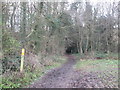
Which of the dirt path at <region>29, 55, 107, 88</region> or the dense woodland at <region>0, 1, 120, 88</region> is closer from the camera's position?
the dirt path at <region>29, 55, 107, 88</region>

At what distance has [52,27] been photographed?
44.4 feet

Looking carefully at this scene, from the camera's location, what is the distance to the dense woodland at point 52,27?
6474 millimetres

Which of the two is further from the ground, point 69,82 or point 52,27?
point 52,27

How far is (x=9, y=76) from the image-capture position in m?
4.71

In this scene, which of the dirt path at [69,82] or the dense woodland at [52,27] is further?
the dense woodland at [52,27]

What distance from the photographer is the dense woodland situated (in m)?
6.47

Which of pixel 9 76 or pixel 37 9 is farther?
pixel 37 9

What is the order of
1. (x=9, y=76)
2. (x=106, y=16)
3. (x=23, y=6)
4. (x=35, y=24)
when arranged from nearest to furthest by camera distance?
(x=9, y=76) < (x=23, y=6) < (x=35, y=24) < (x=106, y=16)

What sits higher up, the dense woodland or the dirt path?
the dense woodland

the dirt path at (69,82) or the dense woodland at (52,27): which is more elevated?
the dense woodland at (52,27)

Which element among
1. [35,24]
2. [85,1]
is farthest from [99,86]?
[85,1]

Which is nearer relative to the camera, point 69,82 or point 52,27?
point 69,82

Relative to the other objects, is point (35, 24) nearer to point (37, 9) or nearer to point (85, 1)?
point (37, 9)

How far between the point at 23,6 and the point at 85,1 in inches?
444
